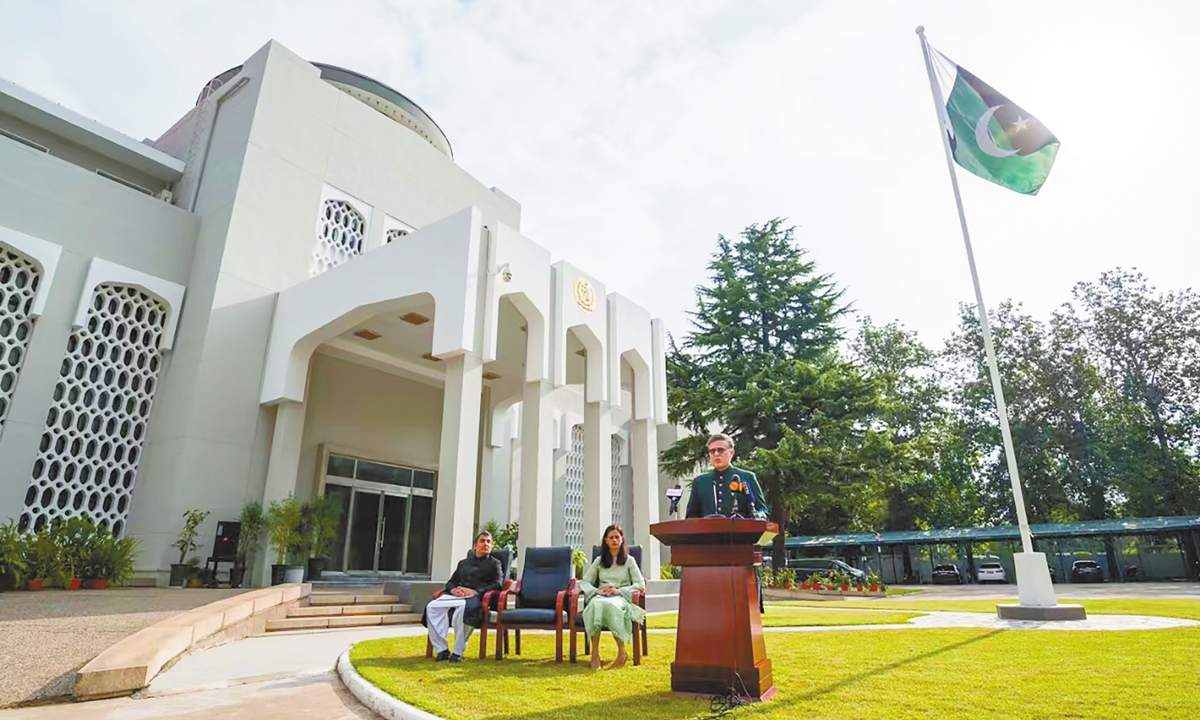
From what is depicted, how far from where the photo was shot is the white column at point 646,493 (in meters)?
12.2

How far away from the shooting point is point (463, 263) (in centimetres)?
976

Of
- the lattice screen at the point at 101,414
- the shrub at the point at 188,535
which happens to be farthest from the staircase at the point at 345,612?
the lattice screen at the point at 101,414

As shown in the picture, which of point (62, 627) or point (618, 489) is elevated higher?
point (618, 489)

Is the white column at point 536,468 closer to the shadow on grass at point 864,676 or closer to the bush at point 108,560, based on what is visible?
the shadow on grass at point 864,676

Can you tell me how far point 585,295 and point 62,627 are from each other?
8.62m

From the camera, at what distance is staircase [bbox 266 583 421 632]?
7.75 metres

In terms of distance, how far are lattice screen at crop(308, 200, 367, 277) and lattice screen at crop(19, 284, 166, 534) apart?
125 inches

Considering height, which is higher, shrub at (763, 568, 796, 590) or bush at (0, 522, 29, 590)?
bush at (0, 522, 29, 590)

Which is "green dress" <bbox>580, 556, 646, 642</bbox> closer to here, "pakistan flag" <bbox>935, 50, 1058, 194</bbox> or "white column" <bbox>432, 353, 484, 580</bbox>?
"white column" <bbox>432, 353, 484, 580</bbox>

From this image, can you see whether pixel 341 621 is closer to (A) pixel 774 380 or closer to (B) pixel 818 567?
(A) pixel 774 380

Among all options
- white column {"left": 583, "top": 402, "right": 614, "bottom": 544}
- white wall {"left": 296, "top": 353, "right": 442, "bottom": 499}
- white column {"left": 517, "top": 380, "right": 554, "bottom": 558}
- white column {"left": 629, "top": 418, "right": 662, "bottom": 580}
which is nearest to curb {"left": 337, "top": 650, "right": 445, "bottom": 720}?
white column {"left": 517, "top": 380, "right": 554, "bottom": 558}

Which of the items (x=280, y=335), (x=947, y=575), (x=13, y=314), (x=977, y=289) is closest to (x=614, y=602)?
(x=977, y=289)

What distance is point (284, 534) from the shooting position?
1095 cm

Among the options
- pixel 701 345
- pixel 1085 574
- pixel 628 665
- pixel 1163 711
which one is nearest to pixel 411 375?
pixel 701 345
